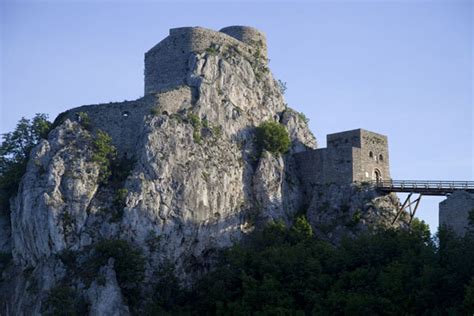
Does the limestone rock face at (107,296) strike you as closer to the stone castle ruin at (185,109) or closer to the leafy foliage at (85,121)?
the stone castle ruin at (185,109)

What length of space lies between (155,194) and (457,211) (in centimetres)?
1940

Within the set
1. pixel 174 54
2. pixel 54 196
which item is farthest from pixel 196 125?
pixel 54 196

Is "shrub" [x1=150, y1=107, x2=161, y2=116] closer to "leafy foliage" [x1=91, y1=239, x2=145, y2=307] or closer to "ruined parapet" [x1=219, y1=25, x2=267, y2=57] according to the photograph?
"leafy foliage" [x1=91, y1=239, x2=145, y2=307]

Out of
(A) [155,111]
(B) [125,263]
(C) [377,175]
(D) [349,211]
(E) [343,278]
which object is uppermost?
(A) [155,111]

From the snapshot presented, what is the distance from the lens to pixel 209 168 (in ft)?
177

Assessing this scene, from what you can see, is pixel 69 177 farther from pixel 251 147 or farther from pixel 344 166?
pixel 344 166

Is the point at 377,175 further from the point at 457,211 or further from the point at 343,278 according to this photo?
the point at 343,278

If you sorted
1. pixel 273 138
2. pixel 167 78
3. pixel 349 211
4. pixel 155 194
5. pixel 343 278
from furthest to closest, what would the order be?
1. pixel 167 78
2. pixel 273 138
3. pixel 349 211
4. pixel 155 194
5. pixel 343 278

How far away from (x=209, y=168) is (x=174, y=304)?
1009 cm

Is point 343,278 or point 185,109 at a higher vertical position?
point 185,109

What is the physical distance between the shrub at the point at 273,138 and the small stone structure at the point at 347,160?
2.19 meters

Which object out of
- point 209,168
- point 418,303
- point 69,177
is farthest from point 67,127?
point 418,303

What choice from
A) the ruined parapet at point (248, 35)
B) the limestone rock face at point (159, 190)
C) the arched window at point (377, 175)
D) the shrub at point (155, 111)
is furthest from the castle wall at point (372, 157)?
the shrub at point (155, 111)

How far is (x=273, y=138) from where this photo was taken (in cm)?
5897
